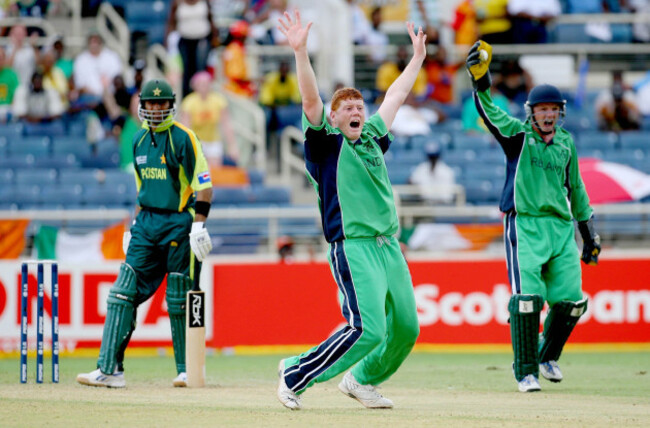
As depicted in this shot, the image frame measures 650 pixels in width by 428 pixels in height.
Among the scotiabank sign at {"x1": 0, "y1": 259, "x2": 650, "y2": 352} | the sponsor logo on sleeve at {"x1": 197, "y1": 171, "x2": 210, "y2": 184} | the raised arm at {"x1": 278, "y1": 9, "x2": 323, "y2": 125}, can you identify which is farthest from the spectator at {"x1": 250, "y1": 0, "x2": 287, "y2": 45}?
the raised arm at {"x1": 278, "y1": 9, "x2": 323, "y2": 125}

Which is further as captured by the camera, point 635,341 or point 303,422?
point 635,341

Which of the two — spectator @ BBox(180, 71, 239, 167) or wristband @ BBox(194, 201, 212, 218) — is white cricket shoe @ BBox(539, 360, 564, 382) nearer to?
wristband @ BBox(194, 201, 212, 218)

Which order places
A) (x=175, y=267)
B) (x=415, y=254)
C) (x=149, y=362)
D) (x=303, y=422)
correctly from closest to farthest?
(x=303, y=422), (x=175, y=267), (x=149, y=362), (x=415, y=254)

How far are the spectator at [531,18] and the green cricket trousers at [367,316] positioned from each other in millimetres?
14795

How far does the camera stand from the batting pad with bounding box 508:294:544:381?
32.8 feet

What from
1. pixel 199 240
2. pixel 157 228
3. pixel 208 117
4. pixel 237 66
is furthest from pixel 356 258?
pixel 237 66

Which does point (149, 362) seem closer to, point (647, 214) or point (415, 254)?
point (415, 254)

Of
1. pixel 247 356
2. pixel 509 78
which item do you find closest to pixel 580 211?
pixel 247 356

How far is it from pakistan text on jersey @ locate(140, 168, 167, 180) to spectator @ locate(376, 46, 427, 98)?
11.2 metres

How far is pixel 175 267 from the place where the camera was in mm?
10336

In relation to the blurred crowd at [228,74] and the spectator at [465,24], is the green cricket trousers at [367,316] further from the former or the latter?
the spectator at [465,24]

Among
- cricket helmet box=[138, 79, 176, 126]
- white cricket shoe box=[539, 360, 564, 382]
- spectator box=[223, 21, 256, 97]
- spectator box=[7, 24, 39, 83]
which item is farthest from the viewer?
spectator box=[223, 21, 256, 97]

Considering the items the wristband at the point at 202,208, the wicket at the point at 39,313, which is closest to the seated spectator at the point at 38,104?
the wicket at the point at 39,313

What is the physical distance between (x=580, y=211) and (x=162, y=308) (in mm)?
5921
